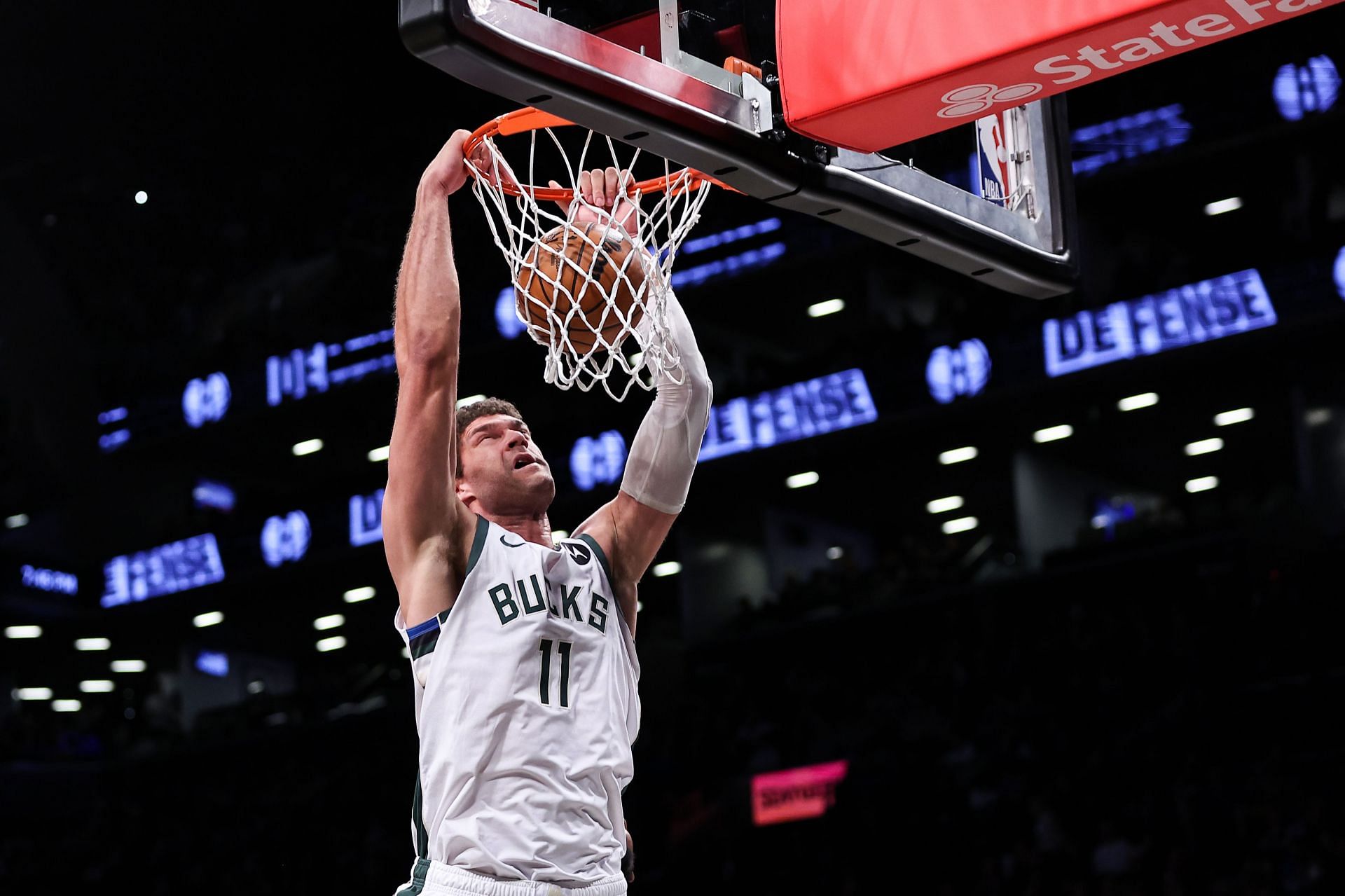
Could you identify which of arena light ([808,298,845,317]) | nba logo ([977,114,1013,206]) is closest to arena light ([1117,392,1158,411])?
arena light ([808,298,845,317])

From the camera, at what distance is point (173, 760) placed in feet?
75.5

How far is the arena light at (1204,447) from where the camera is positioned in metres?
20.9

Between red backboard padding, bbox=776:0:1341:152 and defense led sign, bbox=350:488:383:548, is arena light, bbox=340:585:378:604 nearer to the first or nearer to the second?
defense led sign, bbox=350:488:383:548

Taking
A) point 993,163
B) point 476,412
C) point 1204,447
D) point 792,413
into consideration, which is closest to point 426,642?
point 476,412

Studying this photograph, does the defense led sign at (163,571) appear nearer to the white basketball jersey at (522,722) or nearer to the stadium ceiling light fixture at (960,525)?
the stadium ceiling light fixture at (960,525)

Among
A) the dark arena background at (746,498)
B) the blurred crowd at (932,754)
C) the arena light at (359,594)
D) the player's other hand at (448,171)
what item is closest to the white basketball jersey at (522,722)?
the player's other hand at (448,171)

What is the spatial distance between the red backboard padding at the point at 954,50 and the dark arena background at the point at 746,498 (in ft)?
30.0

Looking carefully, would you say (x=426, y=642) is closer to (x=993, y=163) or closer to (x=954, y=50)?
(x=954, y=50)

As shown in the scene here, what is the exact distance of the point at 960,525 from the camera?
23.0 m

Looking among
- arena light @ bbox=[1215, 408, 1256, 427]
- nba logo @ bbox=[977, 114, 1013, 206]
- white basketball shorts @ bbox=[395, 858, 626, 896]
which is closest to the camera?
white basketball shorts @ bbox=[395, 858, 626, 896]

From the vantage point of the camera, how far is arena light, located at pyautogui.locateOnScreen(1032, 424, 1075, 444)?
2034 cm

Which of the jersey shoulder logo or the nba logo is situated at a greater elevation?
the nba logo

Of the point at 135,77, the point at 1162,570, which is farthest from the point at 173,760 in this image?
the point at 1162,570

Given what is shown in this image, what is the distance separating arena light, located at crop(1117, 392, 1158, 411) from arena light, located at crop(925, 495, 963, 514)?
124 inches
